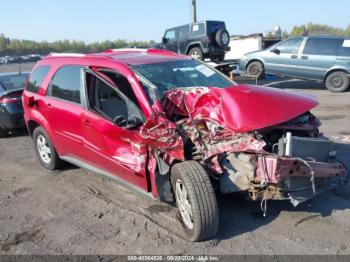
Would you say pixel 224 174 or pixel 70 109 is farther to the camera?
pixel 70 109

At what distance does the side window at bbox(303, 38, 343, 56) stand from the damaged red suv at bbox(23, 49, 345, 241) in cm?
912

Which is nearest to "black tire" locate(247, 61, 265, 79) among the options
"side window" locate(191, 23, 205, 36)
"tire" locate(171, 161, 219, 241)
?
"side window" locate(191, 23, 205, 36)

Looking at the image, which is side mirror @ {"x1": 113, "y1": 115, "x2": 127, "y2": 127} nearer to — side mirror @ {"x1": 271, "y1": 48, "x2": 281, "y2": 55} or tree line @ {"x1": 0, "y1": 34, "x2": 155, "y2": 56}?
side mirror @ {"x1": 271, "y1": 48, "x2": 281, "y2": 55}

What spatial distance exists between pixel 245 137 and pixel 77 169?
3.25 metres

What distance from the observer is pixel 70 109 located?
517 centimetres

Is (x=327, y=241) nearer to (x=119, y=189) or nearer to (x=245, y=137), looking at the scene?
(x=245, y=137)

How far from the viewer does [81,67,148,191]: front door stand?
13.8ft

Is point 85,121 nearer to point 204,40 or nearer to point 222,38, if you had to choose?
point 204,40

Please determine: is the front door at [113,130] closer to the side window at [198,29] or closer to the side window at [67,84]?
the side window at [67,84]

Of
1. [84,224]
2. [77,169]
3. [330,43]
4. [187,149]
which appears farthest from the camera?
[330,43]

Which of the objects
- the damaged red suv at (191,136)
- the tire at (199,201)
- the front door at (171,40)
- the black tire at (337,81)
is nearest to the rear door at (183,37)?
the front door at (171,40)

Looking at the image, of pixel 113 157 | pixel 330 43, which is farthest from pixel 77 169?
pixel 330 43

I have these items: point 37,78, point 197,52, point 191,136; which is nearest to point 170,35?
point 197,52

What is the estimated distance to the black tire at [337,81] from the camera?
12.9 metres
